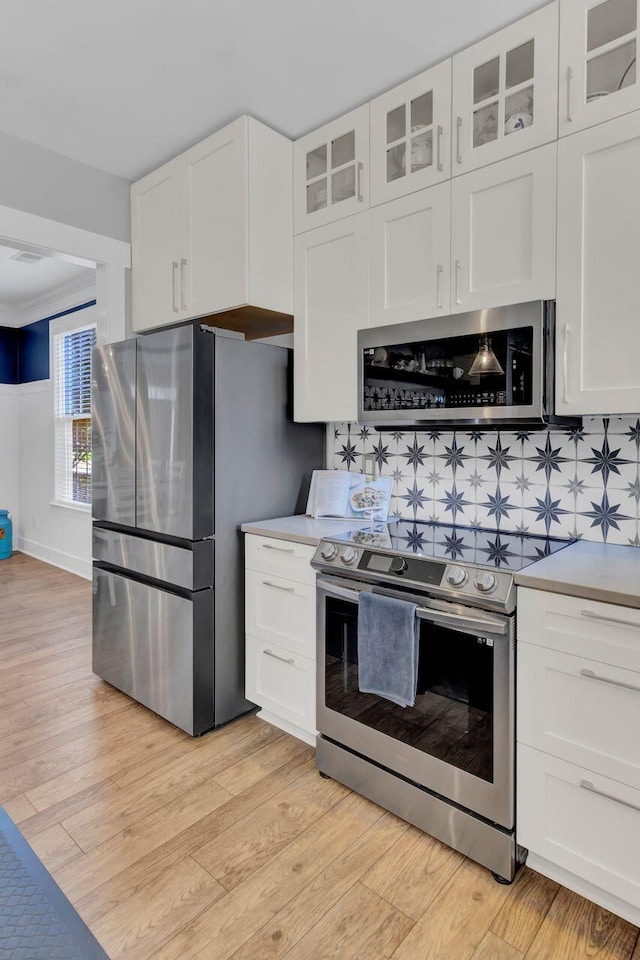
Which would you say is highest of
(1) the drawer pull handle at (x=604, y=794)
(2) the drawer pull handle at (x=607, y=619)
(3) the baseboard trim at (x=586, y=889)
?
(2) the drawer pull handle at (x=607, y=619)

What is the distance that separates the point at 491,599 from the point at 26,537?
19.2 feet

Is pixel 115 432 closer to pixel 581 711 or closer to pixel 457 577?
pixel 457 577

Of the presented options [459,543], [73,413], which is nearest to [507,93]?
[459,543]

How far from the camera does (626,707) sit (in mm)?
1434

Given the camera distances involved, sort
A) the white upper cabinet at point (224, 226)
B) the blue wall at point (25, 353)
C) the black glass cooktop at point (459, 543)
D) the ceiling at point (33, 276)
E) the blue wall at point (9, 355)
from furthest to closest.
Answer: the blue wall at point (9, 355)
the blue wall at point (25, 353)
the ceiling at point (33, 276)
the white upper cabinet at point (224, 226)
the black glass cooktop at point (459, 543)

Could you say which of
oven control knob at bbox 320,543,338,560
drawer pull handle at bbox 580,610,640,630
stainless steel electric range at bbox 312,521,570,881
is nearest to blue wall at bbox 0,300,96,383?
oven control knob at bbox 320,543,338,560

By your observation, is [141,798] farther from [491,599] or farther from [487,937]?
[491,599]

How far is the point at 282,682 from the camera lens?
2.36 metres

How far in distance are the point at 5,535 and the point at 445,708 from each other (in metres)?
5.56

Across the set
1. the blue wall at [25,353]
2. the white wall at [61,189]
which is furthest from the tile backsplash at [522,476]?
the blue wall at [25,353]

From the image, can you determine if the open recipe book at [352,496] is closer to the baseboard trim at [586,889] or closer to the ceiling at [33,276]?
the baseboard trim at [586,889]

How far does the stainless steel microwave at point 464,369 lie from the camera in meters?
1.84

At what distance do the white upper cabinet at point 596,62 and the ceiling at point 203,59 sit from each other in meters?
0.20

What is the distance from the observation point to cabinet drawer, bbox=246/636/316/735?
2.26m
